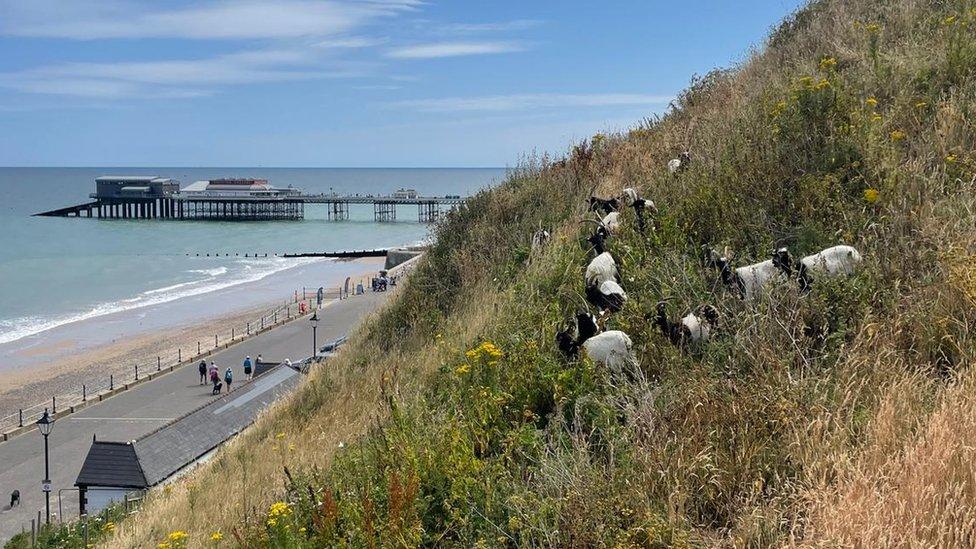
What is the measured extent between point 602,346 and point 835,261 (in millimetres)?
1608

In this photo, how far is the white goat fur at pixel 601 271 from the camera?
593 cm

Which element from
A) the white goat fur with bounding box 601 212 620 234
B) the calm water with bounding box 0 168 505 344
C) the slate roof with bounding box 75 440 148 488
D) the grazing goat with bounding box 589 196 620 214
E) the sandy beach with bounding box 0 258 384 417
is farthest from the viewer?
the calm water with bounding box 0 168 505 344

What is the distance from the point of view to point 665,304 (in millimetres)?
5117

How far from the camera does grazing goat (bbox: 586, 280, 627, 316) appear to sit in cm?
548

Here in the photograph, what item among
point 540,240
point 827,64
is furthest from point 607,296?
point 827,64

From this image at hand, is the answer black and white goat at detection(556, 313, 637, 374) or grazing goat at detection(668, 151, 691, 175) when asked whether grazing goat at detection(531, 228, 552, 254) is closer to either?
grazing goat at detection(668, 151, 691, 175)

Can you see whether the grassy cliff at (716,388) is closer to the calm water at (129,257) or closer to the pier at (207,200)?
the calm water at (129,257)

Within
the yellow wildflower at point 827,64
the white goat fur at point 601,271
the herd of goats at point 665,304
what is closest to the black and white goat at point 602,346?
the herd of goats at point 665,304

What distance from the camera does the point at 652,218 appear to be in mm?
6770

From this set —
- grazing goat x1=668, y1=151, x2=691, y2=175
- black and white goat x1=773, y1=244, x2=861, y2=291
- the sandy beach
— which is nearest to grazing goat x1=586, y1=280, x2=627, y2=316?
black and white goat x1=773, y1=244, x2=861, y2=291

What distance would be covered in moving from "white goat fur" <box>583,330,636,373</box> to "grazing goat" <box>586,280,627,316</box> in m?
0.55

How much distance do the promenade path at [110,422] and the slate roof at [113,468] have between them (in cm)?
A: 113

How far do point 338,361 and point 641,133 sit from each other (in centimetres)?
524

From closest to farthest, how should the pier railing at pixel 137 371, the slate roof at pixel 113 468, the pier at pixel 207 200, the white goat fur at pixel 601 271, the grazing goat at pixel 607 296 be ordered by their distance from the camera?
the grazing goat at pixel 607 296
the white goat fur at pixel 601 271
the slate roof at pixel 113 468
the pier railing at pixel 137 371
the pier at pixel 207 200
